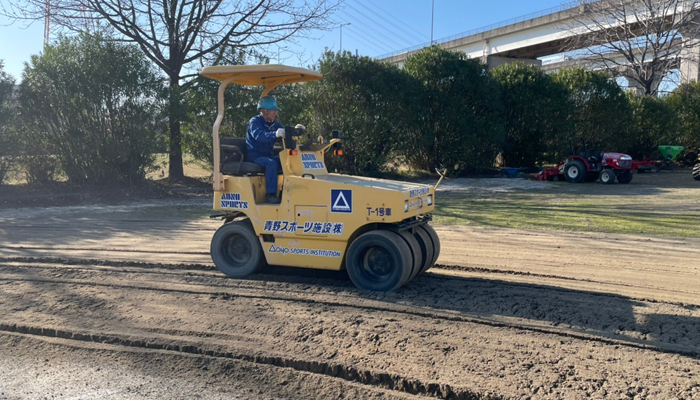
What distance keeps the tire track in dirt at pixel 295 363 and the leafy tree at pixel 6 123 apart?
13155 millimetres

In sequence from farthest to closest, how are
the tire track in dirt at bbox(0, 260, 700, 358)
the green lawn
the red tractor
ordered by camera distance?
the red tractor → the green lawn → the tire track in dirt at bbox(0, 260, 700, 358)

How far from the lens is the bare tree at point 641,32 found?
36.8 metres

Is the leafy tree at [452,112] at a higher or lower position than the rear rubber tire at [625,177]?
higher

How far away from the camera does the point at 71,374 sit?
464 centimetres

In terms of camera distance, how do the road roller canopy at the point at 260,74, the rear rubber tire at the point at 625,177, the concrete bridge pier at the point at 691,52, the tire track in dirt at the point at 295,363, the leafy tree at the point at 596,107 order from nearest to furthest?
the tire track in dirt at the point at 295,363 → the road roller canopy at the point at 260,74 → the rear rubber tire at the point at 625,177 → the leafy tree at the point at 596,107 → the concrete bridge pier at the point at 691,52

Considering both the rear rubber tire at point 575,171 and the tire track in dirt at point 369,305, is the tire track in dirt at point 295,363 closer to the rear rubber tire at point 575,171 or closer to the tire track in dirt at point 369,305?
the tire track in dirt at point 369,305

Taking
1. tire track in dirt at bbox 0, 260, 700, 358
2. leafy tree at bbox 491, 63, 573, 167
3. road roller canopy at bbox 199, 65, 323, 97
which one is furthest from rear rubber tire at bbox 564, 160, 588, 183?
road roller canopy at bbox 199, 65, 323, 97

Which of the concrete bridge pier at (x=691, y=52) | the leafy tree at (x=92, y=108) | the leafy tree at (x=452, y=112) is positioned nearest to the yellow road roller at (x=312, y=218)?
the leafy tree at (x=92, y=108)

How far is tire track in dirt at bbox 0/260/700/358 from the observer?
15.9 feet

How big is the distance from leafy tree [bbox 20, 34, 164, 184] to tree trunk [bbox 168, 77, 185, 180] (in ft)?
1.66

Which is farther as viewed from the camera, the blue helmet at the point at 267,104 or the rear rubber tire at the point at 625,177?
the rear rubber tire at the point at 625,177

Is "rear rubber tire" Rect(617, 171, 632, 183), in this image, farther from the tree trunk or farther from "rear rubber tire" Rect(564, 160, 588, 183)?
the tree trunk

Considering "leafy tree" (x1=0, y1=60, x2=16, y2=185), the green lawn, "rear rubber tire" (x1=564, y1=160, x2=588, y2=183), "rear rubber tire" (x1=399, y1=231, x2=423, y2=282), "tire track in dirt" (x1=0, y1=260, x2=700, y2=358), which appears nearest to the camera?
"tire track in dirt" (x1=0, y1=260, x2=700, y2=358)

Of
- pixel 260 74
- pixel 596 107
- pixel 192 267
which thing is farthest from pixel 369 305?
pixel 596 107
